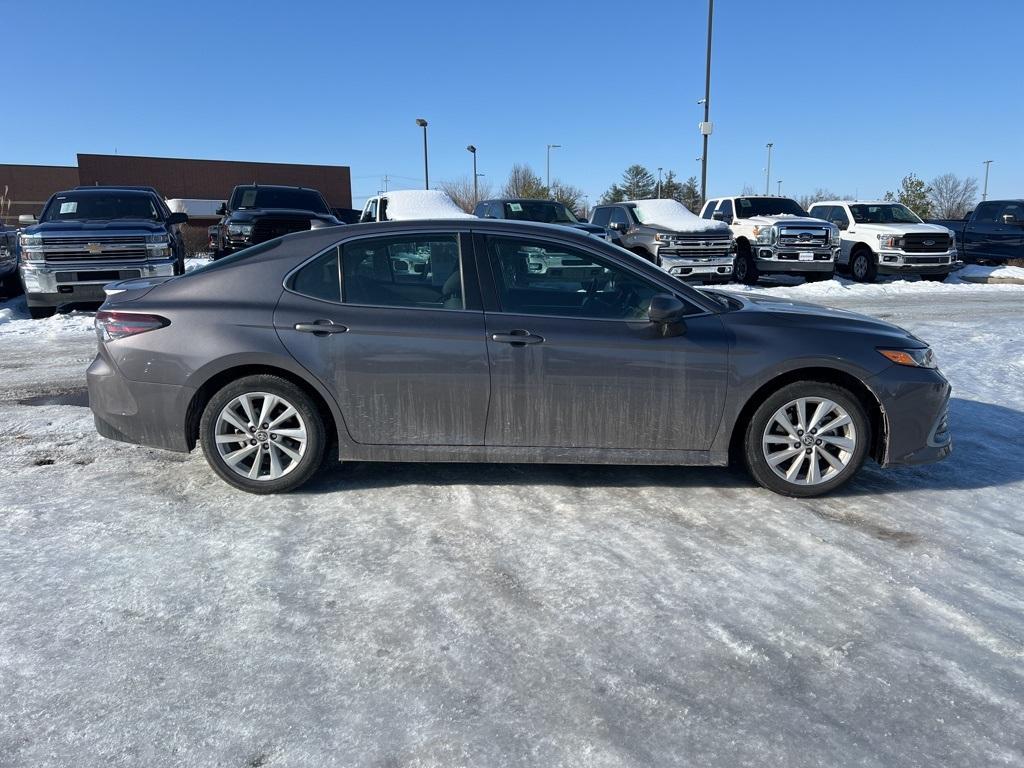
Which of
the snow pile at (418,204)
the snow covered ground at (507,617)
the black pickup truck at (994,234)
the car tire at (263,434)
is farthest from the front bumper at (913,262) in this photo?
the car tire at (263,434)

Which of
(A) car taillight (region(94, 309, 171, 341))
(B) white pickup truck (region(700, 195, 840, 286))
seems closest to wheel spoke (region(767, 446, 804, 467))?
(A) car taillight (region(94, 309, 171, 341))

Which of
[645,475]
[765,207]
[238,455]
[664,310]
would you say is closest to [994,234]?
[765,207]

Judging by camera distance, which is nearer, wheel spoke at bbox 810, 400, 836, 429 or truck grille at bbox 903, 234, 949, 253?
wheel spoke at bbox 810, 400, 836, 429

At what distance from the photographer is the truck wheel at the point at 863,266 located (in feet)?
59.6

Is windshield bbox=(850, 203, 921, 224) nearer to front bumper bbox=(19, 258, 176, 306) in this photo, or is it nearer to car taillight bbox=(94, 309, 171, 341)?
front bumper bbox=(19, 258, 176, 306)

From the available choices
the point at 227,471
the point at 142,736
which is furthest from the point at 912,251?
the point at 142,736

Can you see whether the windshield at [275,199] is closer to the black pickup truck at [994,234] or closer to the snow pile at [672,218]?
the snow pile at [672,218]

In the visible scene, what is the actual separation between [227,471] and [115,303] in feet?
4.02

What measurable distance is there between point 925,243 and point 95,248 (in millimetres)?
17206

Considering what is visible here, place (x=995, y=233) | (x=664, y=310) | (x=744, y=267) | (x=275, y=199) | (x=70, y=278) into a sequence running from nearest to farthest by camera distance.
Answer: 1. (x=664, y=310)
2. (x=70, y=278)
3. (x=275, y=199)
4. (x=744, y=267)
5. (x=995, y=233)

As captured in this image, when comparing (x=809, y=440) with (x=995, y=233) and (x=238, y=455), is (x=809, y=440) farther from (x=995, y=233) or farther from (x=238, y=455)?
(x=995, y=233)

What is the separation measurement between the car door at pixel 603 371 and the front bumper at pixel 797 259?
1379cm

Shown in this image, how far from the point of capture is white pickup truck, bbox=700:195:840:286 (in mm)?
16906

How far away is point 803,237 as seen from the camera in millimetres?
16906
